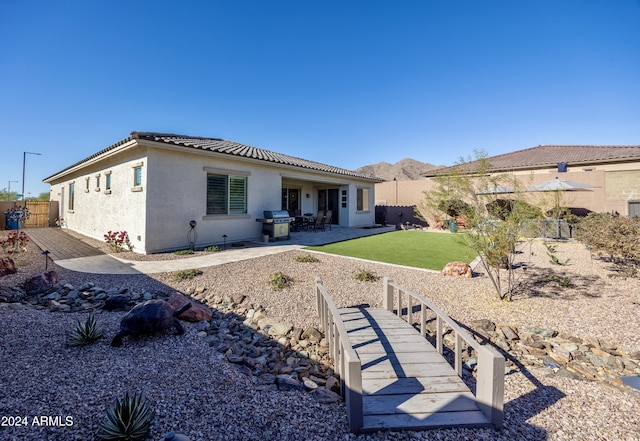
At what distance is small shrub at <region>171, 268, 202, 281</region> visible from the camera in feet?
19.6

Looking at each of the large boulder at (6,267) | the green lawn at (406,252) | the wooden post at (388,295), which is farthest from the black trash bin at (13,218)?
the wooden post at (388,295)

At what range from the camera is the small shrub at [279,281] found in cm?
564

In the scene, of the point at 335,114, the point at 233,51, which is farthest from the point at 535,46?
the point at 233,51

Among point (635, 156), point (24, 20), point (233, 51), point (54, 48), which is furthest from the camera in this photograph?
point (635, 156)

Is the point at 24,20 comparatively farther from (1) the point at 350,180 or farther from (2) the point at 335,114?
(1) the point at 350,180

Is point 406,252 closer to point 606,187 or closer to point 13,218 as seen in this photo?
point 606,187

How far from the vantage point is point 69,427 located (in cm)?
195

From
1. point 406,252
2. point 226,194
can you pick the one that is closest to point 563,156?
point 406,252

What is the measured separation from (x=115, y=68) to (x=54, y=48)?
1650mm

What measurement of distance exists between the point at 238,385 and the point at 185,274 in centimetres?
414

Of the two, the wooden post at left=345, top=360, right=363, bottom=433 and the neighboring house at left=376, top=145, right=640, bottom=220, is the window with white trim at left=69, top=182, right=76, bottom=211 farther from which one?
the neighboring house at left=376, top=145, right=640, bottom=220

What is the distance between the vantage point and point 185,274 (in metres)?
6.08

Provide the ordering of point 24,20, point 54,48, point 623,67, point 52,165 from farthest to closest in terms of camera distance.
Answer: point 52,165 < point 623,67 < point 54,48 < point 24,20

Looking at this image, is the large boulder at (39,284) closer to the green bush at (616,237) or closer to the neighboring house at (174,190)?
the neighboring house at (174,190)
